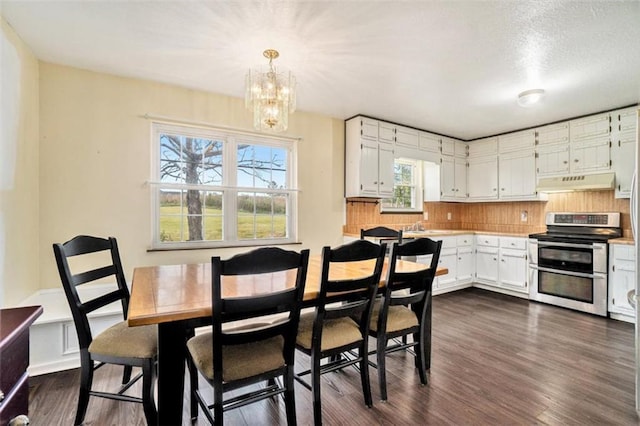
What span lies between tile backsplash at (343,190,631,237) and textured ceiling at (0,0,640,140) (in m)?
1.35

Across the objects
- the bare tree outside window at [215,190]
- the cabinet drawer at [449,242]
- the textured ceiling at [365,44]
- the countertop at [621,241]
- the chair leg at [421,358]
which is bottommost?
the chair leg at [421,358]

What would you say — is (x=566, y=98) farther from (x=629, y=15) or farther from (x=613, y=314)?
(x=613, y=314)

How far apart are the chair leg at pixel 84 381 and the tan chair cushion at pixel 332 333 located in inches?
45.1

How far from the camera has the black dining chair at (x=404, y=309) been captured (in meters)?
1.93

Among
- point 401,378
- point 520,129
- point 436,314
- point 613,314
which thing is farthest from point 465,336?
point 520,129

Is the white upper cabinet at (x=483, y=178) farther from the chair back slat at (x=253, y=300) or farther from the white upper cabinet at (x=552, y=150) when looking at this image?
the chair back slat at (x=253, y=300)

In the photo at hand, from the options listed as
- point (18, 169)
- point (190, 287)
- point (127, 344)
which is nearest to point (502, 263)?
point (190, 287)

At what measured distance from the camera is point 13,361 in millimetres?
765

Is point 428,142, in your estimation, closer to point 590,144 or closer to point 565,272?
point 590,144

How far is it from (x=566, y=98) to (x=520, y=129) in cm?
132

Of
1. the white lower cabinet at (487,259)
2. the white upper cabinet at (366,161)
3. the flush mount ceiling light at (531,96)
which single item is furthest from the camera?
the white lower cabinet at (487,259)

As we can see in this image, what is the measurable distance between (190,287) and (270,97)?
56.9 inches

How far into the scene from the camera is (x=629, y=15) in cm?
197

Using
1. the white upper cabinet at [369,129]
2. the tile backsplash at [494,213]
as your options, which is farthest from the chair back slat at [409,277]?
the white upper cabinet at [369,129]
